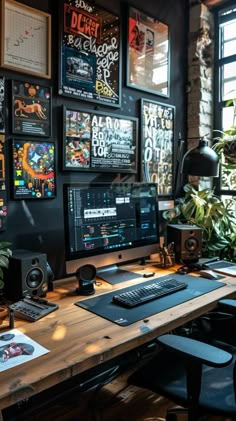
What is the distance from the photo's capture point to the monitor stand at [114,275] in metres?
1.95

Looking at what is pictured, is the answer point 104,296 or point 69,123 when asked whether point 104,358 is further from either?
point 69,123

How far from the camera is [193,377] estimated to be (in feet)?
3.80

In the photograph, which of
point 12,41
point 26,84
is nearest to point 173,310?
point 26,84

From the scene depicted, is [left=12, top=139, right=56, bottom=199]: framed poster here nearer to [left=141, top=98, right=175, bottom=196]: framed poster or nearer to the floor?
[left=141, top=98, right=175, bottom=196]: framed poster

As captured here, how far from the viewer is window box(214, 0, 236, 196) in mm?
2873

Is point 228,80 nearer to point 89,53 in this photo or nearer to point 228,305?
point 89,53

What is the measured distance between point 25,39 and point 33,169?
0.68m

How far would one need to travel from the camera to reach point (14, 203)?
1856mm

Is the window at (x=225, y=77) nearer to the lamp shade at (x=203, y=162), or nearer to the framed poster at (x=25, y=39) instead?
the lamp shade at (x=203, y=162)

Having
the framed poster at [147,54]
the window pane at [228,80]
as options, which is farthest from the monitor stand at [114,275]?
the window pane at [228,80]

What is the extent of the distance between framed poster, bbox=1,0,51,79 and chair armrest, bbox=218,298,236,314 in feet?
4.88

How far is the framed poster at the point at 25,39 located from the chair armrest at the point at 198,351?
58.9 inches

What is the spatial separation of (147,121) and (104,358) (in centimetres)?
182

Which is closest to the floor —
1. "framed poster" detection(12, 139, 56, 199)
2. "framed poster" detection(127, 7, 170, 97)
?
"framed poster" detection(12, 139, 56, 199)
